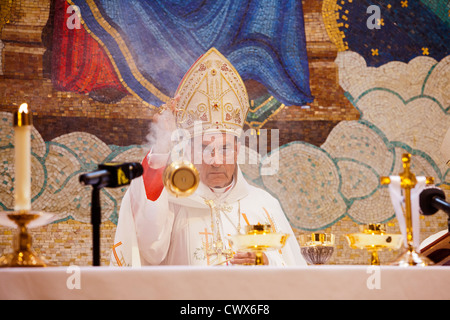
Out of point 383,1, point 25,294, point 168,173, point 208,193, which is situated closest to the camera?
point 25,294

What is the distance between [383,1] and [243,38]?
4.96ft

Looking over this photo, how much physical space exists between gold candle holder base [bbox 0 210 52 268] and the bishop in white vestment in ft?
6.01

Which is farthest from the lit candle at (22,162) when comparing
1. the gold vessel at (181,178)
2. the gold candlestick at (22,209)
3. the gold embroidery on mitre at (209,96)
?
the gold embroidery on mitre at (209,96)

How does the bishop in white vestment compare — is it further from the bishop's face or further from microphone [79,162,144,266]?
microphone [79,162,144,266]

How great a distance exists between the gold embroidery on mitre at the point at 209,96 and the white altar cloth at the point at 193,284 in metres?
2.87

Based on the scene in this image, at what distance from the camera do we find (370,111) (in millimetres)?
5711

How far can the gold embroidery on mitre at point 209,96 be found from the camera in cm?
445

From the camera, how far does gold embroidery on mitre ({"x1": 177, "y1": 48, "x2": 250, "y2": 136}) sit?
4.45 meters

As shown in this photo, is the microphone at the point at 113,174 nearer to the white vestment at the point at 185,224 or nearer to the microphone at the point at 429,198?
the microphone at the point at 429,198

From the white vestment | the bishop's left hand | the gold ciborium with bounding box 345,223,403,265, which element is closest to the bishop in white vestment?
the white vestment

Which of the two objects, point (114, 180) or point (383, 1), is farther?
point (383, 1)

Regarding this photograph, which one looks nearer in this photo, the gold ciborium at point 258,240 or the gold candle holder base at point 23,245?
the gold candle holder base at point 23,245
